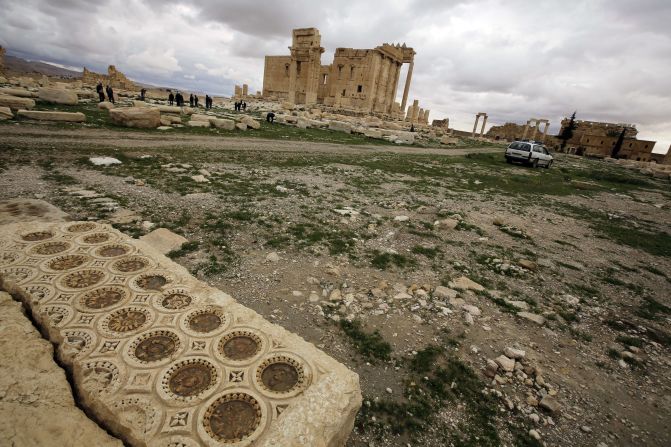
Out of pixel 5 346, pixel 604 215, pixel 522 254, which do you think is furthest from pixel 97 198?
pixel 604 215

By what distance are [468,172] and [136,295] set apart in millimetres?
14198

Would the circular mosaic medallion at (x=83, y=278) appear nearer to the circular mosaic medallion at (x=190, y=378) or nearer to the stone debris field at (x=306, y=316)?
the stone debris field at (x=306, y=316)

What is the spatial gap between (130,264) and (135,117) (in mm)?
12875

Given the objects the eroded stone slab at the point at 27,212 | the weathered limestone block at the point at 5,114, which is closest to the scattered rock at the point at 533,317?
the eroded stone slab at the point at 27,212

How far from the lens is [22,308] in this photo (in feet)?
7.47

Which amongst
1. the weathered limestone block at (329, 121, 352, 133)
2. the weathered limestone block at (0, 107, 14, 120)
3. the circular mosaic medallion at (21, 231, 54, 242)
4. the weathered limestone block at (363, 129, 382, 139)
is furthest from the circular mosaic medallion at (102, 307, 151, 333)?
the weathered limestone block at (329, 121, 352, 133)

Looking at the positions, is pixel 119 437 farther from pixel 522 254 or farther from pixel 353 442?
pixel 522 254

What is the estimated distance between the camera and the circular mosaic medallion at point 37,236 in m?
3.12

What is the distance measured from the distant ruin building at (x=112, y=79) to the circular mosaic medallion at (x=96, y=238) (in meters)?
46.6

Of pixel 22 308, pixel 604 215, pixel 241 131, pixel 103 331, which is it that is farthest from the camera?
pixel 241 131

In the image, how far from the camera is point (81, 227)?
3.52 m

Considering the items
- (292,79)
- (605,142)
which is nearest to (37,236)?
(292,79)

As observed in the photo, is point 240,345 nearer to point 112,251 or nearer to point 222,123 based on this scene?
point 112,251

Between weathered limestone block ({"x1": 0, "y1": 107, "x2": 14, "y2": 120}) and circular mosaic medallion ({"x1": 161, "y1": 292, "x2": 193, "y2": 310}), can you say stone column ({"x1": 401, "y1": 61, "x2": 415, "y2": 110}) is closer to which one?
weathered limestone block ({"x1": 0, "y1": 107, "x2": 14, "y2": 120})
